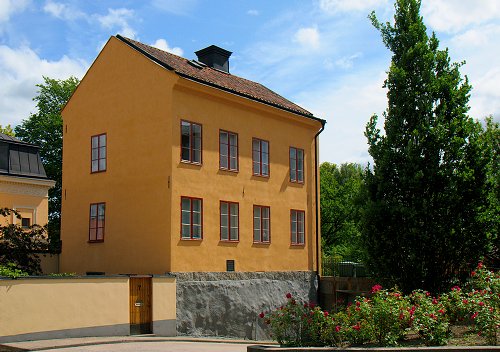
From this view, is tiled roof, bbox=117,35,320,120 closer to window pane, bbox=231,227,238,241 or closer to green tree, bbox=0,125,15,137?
window pane, bbox=231,227,238,241

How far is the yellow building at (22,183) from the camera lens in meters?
31.1

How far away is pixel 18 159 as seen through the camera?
1268 inches

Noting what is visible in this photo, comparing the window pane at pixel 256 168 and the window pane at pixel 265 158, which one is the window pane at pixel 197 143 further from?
the window pane at pixel 265 158

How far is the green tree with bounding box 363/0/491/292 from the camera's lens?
50.4 ft

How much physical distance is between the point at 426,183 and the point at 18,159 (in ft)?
77.5

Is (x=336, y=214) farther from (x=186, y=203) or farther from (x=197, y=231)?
(x=186, y=203)

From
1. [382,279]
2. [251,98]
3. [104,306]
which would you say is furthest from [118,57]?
[382,279]

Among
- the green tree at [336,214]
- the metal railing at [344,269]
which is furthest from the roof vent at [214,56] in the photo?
the green tree at [336,214]

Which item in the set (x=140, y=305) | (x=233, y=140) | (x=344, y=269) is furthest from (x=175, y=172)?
(x=344, y=269)

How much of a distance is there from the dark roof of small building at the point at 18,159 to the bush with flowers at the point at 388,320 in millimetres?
23097

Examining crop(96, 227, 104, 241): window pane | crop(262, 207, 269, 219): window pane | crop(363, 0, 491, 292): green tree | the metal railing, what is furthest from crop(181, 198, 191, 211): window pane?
the metal railing

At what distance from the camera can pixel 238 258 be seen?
21.9m

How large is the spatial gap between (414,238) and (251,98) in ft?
31.7

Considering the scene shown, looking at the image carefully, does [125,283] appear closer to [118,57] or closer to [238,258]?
[238,258]
